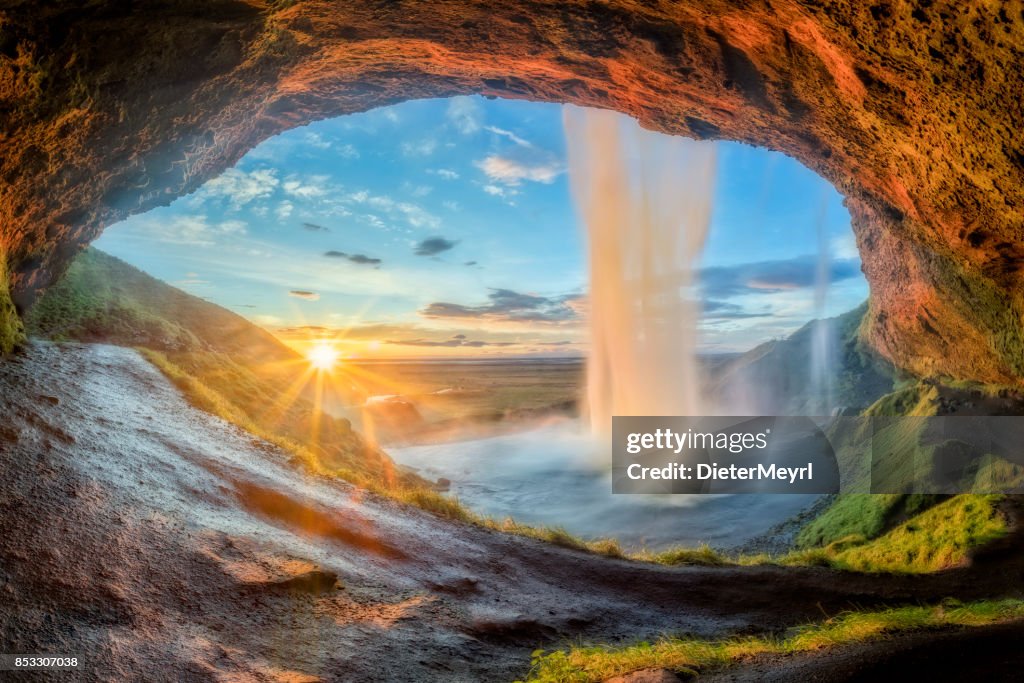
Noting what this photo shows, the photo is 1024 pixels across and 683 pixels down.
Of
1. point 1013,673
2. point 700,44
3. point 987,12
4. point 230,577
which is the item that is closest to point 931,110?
point 987,12

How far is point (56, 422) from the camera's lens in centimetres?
1005

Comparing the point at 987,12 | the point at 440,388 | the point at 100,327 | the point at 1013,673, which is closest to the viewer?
the point at 1013,673

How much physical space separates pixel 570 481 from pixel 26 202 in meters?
31.1

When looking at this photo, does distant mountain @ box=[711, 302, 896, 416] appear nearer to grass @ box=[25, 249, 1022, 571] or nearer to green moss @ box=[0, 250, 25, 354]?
grass @ box=[25, 249, 1022, 571]

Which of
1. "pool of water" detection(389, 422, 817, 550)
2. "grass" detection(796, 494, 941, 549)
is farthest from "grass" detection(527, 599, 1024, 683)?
"pool of water" detection(389, 422, 817, 550)

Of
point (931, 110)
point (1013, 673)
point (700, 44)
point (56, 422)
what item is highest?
point (700, 44)

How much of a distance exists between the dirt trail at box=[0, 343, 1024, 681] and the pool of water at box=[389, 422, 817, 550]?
10.3 meters

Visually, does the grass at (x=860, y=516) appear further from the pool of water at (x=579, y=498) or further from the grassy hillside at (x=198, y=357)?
the grassy hillside at (x=198, y=357)

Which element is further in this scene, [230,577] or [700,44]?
[700,44]

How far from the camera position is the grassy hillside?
18.5m

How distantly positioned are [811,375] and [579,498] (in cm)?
1856

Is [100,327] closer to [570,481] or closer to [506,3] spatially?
[506,3]

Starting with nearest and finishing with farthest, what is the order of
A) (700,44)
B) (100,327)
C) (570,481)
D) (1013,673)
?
1. (1013,673)
2. (700,44)
3. (100,327)
4. (570,481)

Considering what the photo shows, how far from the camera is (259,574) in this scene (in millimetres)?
8367
